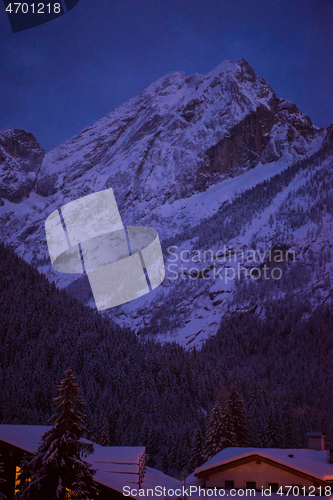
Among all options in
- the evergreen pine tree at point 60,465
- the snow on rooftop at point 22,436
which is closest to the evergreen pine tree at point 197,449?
the snow on rooftop at point 22,436

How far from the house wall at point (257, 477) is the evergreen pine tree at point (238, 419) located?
25.3m

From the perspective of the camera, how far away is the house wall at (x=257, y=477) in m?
26.2

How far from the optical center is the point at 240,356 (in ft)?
603

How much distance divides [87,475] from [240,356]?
17025 centimetres

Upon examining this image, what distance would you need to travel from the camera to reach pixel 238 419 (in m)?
54.3

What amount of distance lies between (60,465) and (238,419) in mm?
38957

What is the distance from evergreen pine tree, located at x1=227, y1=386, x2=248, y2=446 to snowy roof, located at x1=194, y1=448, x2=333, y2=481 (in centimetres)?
2423

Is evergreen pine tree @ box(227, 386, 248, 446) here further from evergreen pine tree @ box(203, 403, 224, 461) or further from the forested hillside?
the forested hillside

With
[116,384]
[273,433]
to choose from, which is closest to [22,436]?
[273,433]

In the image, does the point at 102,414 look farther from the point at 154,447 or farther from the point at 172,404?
the point at 172,404

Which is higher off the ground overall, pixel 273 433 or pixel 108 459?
pixel 273 433

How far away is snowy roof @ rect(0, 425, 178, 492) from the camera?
899 inches

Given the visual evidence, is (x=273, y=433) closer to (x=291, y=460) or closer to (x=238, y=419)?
(x=238, y=419)

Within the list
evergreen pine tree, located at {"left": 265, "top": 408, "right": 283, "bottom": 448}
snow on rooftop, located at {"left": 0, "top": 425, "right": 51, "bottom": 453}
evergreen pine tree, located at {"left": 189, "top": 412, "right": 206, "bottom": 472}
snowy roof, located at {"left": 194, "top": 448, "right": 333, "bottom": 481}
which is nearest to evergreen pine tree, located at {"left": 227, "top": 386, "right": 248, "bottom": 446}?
evergreen pine tree, located at {"left": 265, "top": 408, "right": 283, "bottom": 448}
